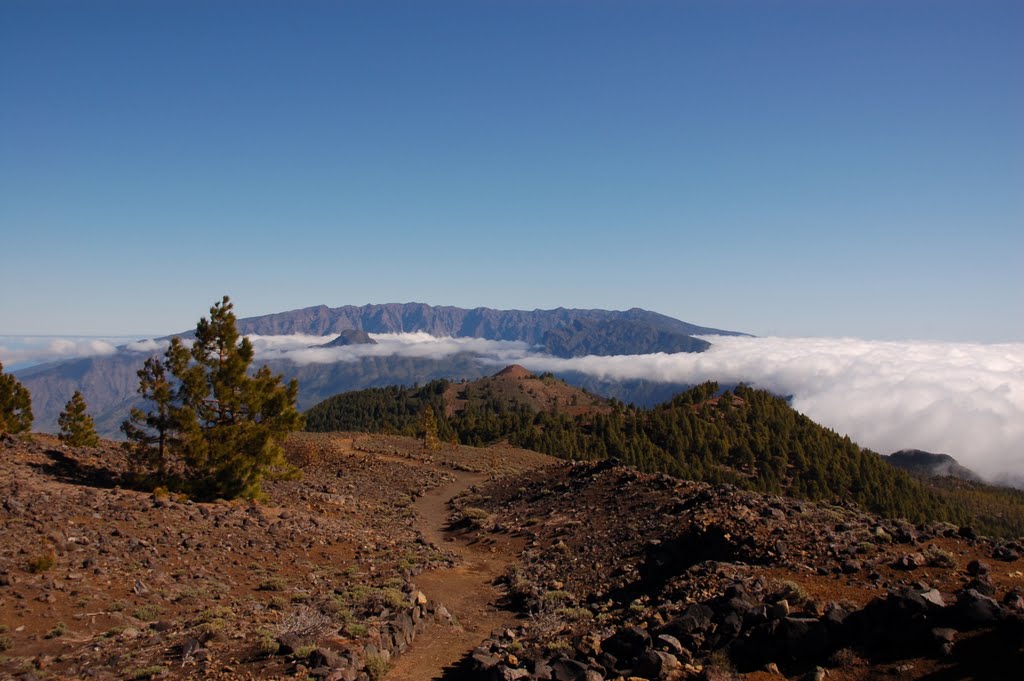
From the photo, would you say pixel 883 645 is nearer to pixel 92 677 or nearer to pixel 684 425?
pixel 92 677

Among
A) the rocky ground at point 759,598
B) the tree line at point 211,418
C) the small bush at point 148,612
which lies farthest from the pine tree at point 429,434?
the small bush at point 148,612

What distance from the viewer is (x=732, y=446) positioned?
398 feet

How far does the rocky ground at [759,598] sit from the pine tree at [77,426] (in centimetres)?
3232

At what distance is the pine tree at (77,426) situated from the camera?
3925cm

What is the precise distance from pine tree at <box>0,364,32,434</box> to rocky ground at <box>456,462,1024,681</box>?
1270 inches

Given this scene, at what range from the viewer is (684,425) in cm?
12138

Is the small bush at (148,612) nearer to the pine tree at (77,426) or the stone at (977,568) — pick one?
the stone at (977,568)

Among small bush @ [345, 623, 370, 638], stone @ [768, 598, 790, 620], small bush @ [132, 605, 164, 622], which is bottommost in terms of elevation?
small bush @ [345, 623, 370, 638]

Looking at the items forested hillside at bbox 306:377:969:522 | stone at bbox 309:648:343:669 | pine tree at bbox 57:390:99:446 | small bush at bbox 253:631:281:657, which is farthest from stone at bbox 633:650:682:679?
forested hillside at bbox 306:377:969:522

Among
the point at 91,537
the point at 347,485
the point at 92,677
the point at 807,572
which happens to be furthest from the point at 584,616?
the point at 347,485

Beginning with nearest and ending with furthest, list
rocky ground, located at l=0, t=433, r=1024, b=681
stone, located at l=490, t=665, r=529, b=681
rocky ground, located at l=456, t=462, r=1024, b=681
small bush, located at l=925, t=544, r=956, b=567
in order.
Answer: rocky ground, located at l=456, t=462, r=1024, b=681
rocky ground, located at l=0, t=433, r=1024, b=681
stone, located at l=490, t=665, r=529, b=681
small bush, located at l=925, t=544, r=956, b=567

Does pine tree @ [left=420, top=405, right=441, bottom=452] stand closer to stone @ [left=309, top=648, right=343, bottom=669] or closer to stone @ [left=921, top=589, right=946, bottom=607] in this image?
stone @ [left=309, top=648, right=343, bottom=669]

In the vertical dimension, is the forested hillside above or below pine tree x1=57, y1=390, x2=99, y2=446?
below

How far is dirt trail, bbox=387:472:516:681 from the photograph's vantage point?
14328 mm
